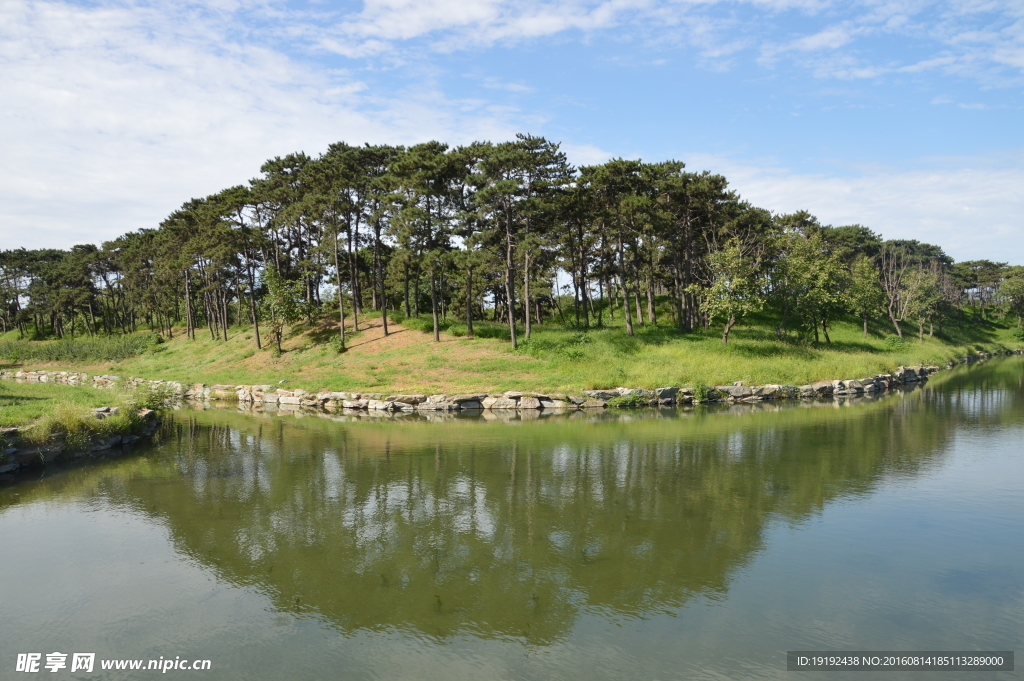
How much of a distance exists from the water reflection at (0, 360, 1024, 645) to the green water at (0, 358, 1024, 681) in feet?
0.28

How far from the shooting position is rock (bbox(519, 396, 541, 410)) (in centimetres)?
3531

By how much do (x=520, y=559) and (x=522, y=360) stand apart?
3137 cm

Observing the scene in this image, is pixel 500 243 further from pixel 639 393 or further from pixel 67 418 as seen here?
pixel 67 418

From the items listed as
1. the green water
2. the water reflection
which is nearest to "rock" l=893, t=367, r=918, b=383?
the water reflection

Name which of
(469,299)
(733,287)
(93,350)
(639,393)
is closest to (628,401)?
(639,393)

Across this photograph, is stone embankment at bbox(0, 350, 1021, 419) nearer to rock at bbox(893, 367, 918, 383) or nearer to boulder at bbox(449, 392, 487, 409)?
boulder at bbox(449, 392, 487, 409)

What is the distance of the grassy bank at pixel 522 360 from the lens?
3962 centimetres

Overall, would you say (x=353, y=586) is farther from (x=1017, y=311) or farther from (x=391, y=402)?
(x=1017, y=311)

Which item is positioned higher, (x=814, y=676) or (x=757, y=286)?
(x=757, y=286)

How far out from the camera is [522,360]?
43.1 meters

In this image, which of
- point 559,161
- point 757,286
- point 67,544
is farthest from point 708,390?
point 67,544

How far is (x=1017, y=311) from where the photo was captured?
105 meters

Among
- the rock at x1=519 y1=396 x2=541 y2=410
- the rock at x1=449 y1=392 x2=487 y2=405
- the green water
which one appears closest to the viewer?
the green water

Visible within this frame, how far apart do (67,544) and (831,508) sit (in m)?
17.6
